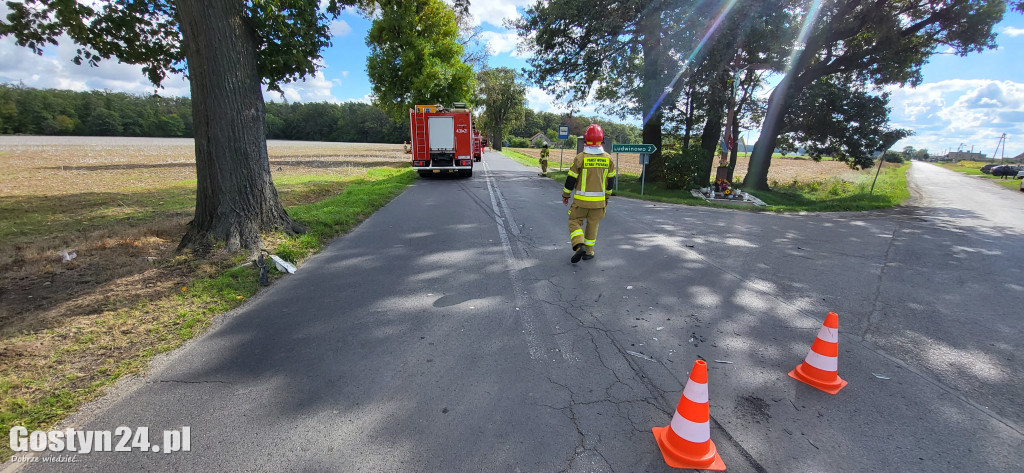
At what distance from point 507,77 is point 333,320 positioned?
6031 cm

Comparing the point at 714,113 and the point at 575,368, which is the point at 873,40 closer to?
the point at 714,113

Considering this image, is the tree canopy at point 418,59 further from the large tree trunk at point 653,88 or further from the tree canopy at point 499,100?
the tree canopy at point 499,100

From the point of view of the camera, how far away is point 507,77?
5953 centimetres

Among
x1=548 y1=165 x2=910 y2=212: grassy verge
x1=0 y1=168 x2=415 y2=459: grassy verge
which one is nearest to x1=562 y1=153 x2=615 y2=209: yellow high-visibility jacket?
x1=0 y1=168 x2=415 y2=459: grassy verge

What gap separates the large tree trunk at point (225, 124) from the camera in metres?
5.54

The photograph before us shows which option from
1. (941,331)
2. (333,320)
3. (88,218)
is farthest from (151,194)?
(941,331)

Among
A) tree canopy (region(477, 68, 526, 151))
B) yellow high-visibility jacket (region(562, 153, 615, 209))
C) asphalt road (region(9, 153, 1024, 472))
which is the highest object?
tree canopy (region(477, 68, 526, 151))

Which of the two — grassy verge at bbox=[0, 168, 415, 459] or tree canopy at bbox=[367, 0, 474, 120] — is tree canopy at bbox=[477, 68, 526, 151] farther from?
grassy verge at bbox=[0, 168, 415, 459]

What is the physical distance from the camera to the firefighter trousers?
19.5ft

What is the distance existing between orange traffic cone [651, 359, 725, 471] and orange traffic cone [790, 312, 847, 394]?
48.2 inches

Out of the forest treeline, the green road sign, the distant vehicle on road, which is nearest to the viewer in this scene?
the green road sign

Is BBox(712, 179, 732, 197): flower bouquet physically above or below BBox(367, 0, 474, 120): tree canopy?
below

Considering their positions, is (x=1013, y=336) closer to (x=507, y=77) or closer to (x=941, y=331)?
(x=941, y=331)

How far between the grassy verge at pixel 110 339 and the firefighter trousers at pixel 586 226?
13.1 ft
